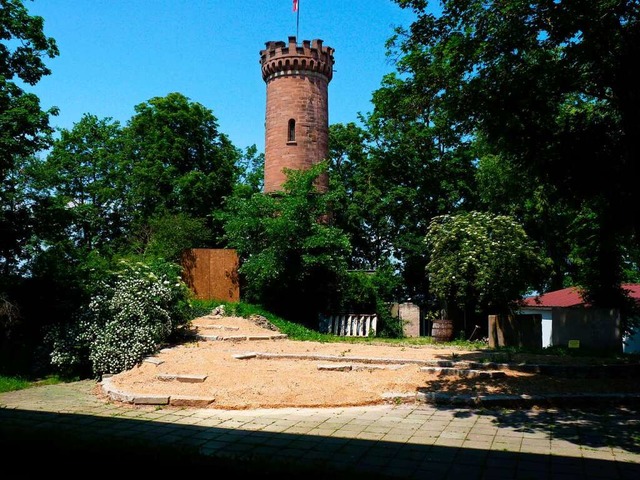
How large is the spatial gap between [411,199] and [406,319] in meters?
8.26

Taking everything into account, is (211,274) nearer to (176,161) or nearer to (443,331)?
(443,331)

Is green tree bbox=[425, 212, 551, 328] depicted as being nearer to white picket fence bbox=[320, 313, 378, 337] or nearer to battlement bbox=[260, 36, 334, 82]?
white picket fence bbox=[320, 313, 378, 337]

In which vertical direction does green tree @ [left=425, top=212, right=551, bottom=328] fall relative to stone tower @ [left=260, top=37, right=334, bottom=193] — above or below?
below

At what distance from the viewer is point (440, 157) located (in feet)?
100

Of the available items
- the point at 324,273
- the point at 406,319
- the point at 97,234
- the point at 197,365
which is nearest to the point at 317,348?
the point at 197,365

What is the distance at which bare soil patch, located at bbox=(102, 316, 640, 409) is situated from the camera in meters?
8.78

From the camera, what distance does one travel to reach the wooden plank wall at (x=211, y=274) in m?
22.1

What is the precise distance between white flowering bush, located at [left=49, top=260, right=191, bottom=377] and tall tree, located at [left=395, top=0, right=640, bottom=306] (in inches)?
321

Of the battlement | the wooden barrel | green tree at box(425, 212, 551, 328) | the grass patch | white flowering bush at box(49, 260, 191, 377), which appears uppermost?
the battlement

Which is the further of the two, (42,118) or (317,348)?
(317,348)

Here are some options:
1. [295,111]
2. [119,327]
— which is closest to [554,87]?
[119,327]

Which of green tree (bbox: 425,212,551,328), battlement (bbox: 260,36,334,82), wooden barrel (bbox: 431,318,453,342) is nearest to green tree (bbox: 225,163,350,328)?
green tree (bbox: 425,212,551,328)

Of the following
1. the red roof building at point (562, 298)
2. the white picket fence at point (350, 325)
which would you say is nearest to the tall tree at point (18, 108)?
the white picket fence at point (350, 325)

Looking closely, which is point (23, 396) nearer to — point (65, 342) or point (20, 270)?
point (65, 342)
